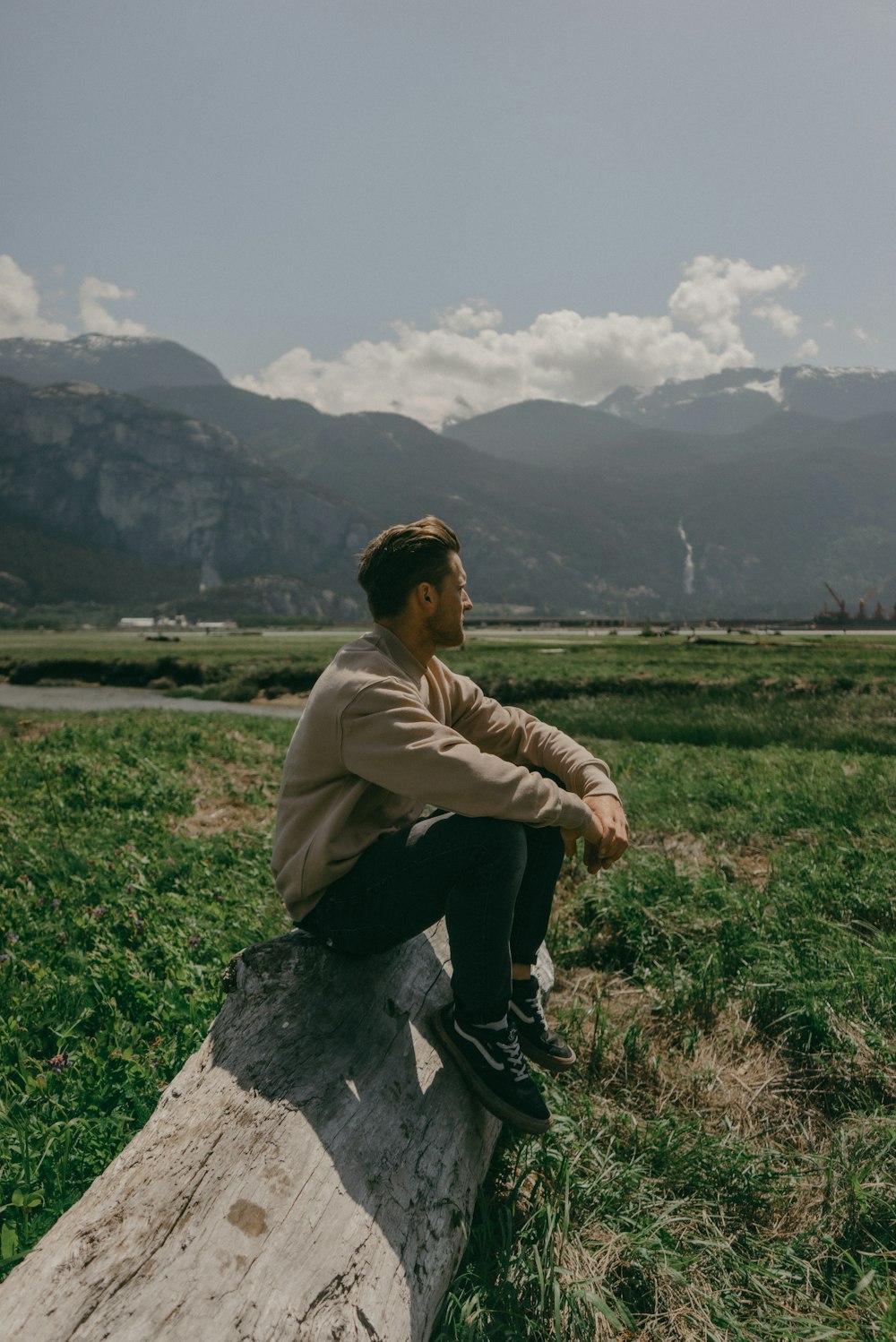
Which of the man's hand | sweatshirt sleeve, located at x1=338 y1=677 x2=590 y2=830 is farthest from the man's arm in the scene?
sweatshirt sleeve, located at x1=338 y1=677 x2=590 y2=830

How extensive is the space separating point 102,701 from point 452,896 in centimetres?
3092

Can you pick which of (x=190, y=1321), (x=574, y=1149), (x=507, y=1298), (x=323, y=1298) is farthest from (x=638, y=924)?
(x=190, y=1321)

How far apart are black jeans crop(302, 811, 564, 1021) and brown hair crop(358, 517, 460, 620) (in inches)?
40.6

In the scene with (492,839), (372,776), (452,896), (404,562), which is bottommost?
(452,896)

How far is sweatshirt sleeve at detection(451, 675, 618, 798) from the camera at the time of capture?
4020 mm

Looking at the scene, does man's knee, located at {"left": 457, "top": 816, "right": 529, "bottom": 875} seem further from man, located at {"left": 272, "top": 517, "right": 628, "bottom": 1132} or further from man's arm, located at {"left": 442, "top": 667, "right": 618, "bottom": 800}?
man's arm, located at {"left": 442, "top": 667, "right": 618, "bottom": 800}

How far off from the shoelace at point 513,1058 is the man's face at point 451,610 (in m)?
1.71

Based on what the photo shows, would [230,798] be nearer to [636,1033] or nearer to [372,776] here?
[636,1033]

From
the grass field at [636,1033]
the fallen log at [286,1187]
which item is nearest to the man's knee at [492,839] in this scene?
the fallen log at [286,1187]

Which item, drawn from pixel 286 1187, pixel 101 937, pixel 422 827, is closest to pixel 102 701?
pixel 101 937

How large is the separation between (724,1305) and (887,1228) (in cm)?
84

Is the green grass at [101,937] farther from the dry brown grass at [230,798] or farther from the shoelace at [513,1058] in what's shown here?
the shoelace at [513,1058]

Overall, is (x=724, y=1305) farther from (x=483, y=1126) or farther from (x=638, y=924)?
(x=638, y=924)

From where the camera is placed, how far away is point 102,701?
100 feet
